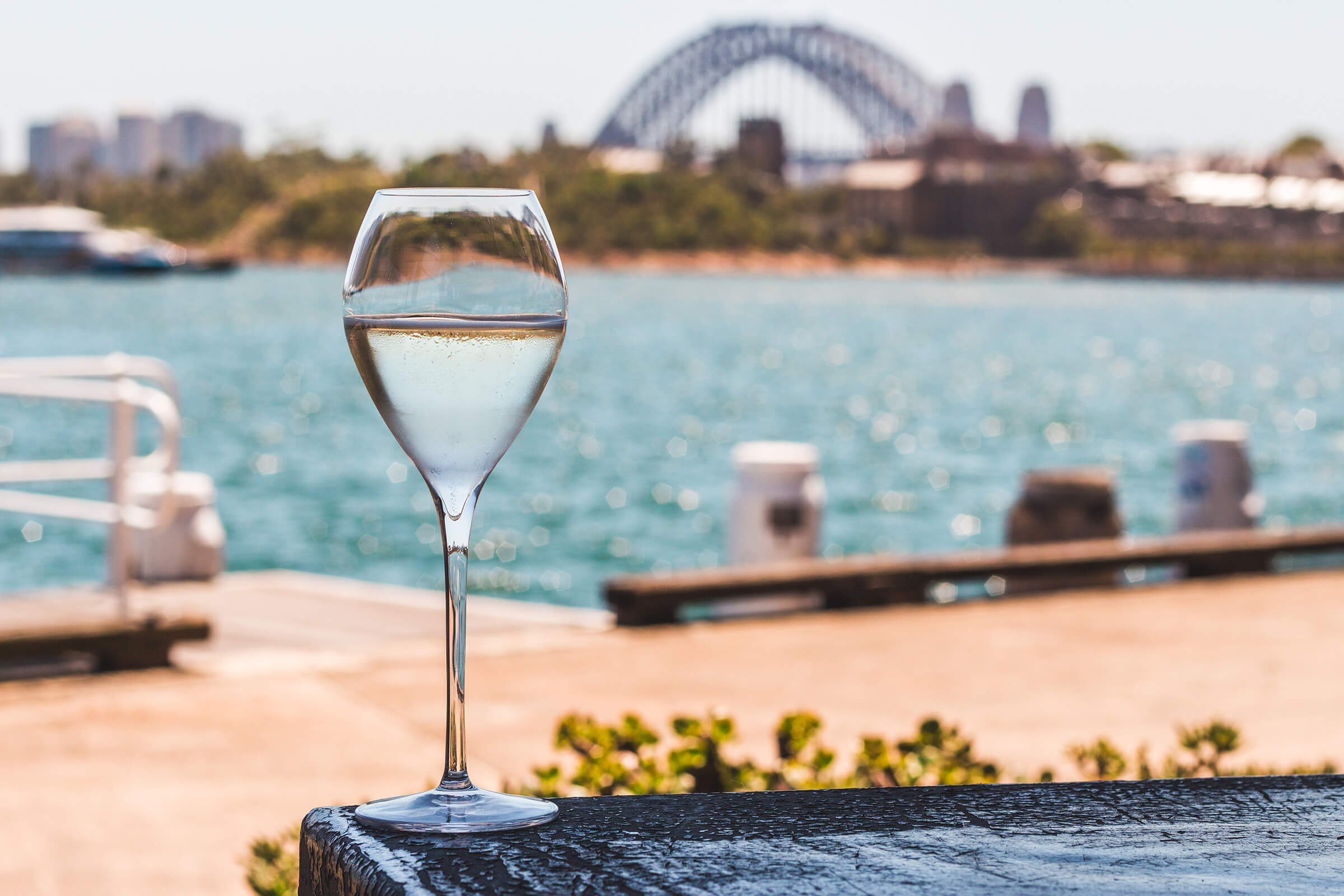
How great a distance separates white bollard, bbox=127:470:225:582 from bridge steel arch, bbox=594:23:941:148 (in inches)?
3598

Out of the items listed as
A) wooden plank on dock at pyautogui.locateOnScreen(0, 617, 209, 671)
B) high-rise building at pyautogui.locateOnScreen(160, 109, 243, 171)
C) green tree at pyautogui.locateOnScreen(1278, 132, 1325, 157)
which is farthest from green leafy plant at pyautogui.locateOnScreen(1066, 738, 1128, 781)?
high-rise building at pyautogui.locateOnScreen(160, 109, 243, 171)

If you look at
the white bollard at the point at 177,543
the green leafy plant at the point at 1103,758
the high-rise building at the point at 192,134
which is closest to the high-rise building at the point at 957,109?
the high-rise building at the point at 192,134

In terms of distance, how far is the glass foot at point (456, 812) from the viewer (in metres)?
0.82

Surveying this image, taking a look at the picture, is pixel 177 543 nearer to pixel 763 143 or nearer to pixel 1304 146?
pixel 763 143

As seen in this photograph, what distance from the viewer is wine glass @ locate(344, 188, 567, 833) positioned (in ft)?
3.24

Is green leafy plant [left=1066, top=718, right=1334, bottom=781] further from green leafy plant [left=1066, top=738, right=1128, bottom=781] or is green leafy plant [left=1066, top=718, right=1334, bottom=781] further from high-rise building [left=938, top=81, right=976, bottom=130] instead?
high-rise building [left=938, top=81, right=976, bottom=130]

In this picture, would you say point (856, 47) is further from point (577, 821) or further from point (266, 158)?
point (577, 821)

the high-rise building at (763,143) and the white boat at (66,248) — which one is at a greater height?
the high-rise building at (763,143)

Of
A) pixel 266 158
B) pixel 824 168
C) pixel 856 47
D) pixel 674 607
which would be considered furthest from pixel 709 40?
pixel 674 607

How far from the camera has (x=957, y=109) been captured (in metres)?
123

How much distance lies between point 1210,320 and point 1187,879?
87.0 m

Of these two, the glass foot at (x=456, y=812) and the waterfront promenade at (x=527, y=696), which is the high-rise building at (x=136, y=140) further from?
the glass foot at (x=456, y=812)

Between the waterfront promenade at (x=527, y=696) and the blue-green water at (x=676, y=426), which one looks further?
the blue-green water at (x=676, y=426)

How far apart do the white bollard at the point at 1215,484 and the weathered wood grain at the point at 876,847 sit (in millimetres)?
7907
